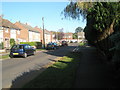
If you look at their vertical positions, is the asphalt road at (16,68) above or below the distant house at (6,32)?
below

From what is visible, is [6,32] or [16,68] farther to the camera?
[6,32]

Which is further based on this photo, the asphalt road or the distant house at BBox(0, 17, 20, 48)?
the distant house at BBox(0, 17, 20, 48)

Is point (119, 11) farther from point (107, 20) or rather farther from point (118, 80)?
point (118, 80)

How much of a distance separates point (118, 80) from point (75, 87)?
2.11 metres

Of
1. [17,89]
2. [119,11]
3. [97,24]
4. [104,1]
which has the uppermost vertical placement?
[104,1]

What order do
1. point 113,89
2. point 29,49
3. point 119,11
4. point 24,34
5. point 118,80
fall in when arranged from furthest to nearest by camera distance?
point 24,34 < point 29,49 < point 119,11 < point 118,80 < point 113,89

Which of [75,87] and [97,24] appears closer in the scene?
[75,87]

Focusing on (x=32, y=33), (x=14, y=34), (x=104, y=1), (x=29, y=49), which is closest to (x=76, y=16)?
(x=29, y=49)

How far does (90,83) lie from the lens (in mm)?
6086

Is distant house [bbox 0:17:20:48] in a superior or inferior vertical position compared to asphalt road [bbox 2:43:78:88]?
superior

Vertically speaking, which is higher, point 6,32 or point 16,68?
point 6,32

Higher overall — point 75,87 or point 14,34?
point 14,34

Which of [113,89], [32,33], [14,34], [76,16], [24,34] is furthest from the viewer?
[32,33]

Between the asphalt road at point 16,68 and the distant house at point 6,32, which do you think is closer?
the asphalt road at point 16,68
